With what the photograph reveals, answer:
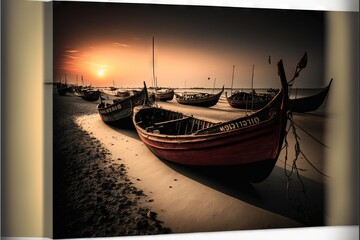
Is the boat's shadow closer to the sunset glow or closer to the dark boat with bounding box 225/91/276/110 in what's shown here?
the dark boat with bounding box 225/91/276/110

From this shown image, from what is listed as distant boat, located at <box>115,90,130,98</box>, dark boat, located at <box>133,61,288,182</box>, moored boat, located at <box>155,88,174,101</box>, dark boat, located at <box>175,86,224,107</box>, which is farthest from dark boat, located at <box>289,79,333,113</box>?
distant boat, located at <box>115,90,130,98</box>

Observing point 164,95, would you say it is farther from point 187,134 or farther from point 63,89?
point 63,89

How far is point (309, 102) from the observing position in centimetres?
240

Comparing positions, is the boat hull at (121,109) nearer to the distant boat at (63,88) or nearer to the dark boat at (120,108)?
the dark boat at (120,108)

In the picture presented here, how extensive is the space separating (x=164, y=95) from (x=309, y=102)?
1.57 m

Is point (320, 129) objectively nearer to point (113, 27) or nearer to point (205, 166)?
point (205, 166)

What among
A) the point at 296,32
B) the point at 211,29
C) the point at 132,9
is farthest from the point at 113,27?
the point at 296,32

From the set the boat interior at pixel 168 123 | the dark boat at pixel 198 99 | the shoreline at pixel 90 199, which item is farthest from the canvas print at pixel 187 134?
the boat interior at pixel 168 123

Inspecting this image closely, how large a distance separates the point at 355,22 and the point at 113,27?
246 centimetres

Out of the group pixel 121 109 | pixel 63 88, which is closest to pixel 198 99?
pixel 121 109

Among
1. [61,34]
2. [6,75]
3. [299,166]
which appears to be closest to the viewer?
[6,75]

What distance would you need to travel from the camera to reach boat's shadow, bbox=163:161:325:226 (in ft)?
7.54

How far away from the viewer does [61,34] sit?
7.50 ft

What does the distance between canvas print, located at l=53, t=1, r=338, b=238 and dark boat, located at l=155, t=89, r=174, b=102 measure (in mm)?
36
